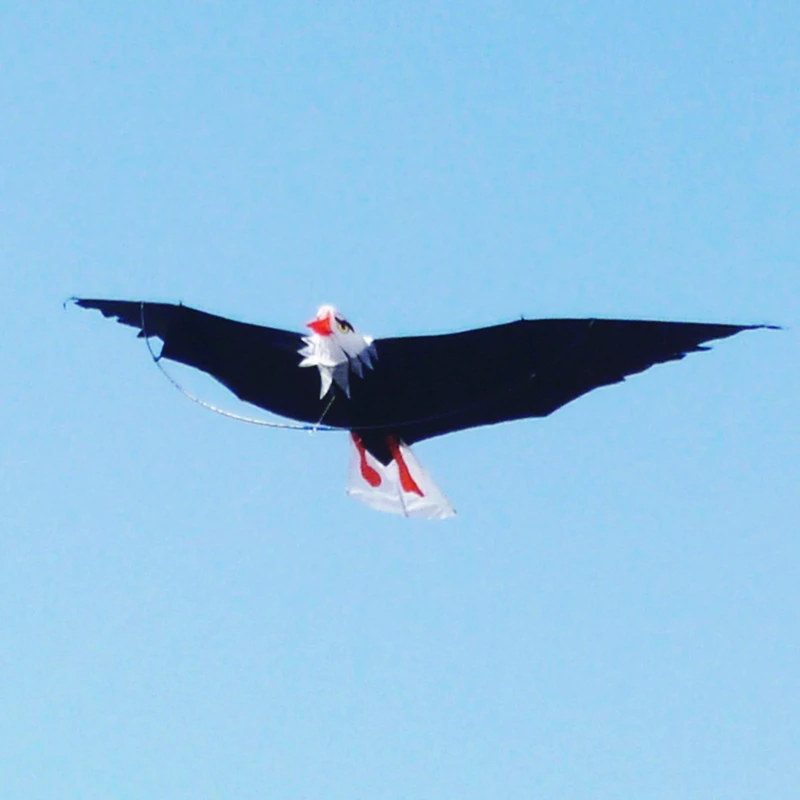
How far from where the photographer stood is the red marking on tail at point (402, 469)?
30.6 m

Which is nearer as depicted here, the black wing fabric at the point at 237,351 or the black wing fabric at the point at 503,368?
the black wing fabric at the point at 503,368

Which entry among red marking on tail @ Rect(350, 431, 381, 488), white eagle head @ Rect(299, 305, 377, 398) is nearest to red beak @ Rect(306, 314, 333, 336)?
white eagle head @ Rect(299, 305, 377, 398)

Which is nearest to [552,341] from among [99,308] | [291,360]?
[291,360]

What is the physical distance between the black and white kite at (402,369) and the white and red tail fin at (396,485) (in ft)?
0.04

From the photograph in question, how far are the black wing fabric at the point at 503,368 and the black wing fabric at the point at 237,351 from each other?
708 millimetres

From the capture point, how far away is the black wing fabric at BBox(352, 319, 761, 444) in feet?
98.1

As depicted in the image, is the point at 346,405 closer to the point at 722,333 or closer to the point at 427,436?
the point at 427,436

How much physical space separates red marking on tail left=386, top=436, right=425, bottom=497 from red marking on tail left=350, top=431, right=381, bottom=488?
27 cm

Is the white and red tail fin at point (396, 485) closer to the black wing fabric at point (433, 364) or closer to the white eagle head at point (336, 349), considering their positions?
the black wing fabric at point (433, 364)

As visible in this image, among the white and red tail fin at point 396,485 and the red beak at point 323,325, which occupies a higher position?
the red beak at point 323,325

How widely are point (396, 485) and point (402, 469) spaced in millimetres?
201

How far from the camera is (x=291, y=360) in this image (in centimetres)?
3036

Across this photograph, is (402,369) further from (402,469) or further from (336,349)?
(402,469)

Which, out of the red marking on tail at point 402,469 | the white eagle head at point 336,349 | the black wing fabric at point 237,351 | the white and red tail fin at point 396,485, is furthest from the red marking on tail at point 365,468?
the white eagle head at point 336,349
